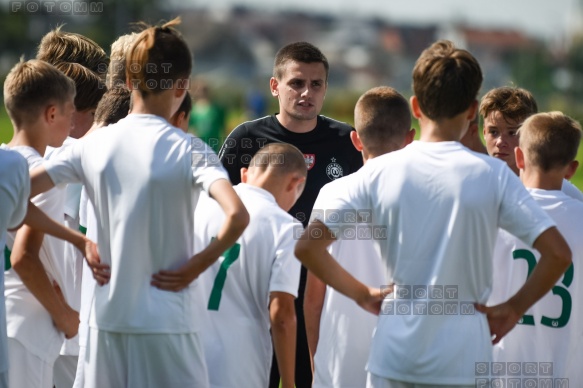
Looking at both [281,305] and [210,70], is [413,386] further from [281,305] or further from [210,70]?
[210,70]

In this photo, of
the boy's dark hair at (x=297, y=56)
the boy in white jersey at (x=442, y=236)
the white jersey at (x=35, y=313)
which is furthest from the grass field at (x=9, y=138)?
the boy in white jersey at (x=442, y=236)

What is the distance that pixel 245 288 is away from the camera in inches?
206

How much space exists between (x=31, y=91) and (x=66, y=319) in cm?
131

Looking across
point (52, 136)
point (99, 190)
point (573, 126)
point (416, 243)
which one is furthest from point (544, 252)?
point (52, 136)

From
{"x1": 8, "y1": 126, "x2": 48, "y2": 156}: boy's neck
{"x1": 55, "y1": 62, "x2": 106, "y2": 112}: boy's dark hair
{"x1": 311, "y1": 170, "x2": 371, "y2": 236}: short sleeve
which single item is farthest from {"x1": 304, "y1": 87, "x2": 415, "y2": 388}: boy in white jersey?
{"x1": 55, "y1": 62, "x2": 106, "y2": 112}: boy's dark hair

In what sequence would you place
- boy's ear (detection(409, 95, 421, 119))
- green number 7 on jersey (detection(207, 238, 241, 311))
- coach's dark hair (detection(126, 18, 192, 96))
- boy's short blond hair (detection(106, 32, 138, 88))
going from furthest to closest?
boy's short blond hair (detection(106, 32, 138, 88)) → green number 7 on jersey (detection(207, 238, 241, 311)) → coach's dark hair (detection(126, 18, 192, 96)) → boy's ear (detection(409, 95, 421, 119))

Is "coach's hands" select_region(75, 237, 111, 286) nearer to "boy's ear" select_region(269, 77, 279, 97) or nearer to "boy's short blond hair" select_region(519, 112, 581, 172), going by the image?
"boy's short blond hair" select_region(519, 112, 581, 172)

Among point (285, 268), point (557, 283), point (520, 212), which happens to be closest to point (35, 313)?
point (285, 268)

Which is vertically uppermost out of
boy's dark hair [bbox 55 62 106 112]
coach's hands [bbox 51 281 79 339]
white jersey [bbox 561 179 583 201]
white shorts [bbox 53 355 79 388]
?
boy's dark hair [bbox 55 62 106 112]

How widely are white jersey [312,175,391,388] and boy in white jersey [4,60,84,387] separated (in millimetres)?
1474

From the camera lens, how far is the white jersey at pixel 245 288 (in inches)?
204

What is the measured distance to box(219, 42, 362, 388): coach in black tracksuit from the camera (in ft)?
22.8

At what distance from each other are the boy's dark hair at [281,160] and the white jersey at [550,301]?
1.19 m

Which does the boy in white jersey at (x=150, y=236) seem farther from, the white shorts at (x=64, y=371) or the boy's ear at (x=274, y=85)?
the boy's ear at (x=274, y=85)
